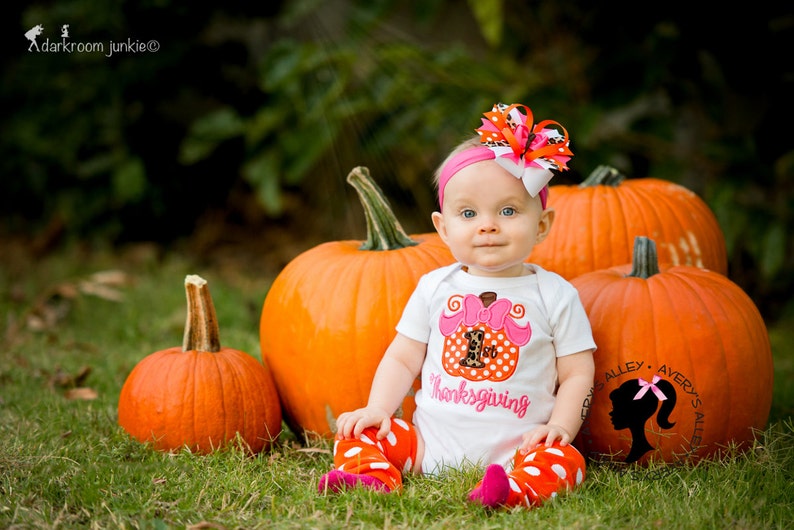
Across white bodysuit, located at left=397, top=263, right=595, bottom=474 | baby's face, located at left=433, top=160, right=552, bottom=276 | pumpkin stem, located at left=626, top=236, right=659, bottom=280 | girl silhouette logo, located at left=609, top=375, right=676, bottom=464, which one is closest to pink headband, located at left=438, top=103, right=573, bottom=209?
baby's face, located at left=433, top=160, right=552, bottom=276

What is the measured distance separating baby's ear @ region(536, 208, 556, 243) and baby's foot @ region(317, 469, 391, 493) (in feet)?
2.78

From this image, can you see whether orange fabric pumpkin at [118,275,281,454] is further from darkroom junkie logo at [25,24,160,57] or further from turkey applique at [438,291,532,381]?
darkroom junkie logo at [25,24,160,57]

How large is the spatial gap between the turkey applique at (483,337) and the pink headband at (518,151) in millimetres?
316

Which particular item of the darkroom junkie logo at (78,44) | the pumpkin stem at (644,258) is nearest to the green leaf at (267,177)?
the darkroom junkie logo at (78,44)

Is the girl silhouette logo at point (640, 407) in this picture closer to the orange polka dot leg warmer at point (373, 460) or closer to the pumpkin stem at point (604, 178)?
the orange polka dot leg warmer at point (373, 460)

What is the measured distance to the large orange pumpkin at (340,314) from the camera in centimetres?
262

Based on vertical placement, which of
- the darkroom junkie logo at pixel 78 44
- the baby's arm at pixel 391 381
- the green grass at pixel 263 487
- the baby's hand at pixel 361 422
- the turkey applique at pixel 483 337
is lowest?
the green grass at pixel 263 487

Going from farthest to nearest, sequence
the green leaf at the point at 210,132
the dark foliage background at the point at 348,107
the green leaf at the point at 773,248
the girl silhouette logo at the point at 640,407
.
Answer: the green leaf at the point at 210,132
the dark foliage background at the point at 348,107
the green leaf at the point at 773,248
the girl silhouette logo at the point at 640,407

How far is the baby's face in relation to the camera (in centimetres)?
234

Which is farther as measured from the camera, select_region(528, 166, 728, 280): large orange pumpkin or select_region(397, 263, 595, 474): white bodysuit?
select_region(528, 166, 728, 280): large orange pumpkin

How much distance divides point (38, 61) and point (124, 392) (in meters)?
3.62

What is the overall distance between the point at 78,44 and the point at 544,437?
428 centimetres

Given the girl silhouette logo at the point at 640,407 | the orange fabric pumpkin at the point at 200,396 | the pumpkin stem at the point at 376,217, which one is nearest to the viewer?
the girl silhouette logo at the point at 640,407

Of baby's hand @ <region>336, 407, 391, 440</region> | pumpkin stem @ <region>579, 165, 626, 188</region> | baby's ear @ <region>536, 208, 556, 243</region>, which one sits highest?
pumpkin stem @ <region>579, 165, 626, 188</region>
